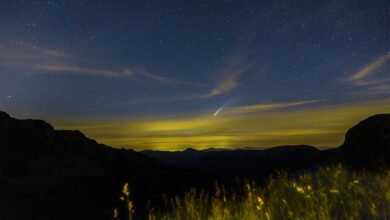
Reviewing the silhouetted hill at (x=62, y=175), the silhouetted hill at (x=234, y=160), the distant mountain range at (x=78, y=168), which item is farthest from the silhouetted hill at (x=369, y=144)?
the silhouetted hill at (x=234, y=160)

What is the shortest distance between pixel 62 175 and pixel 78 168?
1.15m

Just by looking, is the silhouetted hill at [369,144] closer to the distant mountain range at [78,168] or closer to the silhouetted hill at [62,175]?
the distant mountain range at [78,168]

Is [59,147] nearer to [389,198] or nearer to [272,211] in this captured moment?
[272,211]

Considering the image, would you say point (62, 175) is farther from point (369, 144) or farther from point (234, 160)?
point (234, 160)

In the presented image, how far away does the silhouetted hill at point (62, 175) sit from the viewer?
19.7 metres

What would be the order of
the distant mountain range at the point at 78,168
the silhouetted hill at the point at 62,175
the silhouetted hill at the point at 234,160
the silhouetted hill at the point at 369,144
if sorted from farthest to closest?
the silhouetted hill at the point at 234,160
the silhouetted hill at the point at 62,175
the distant mountain range at the point at 78,168
the silhouetted hill at the point at 369,144

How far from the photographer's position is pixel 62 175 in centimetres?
2233

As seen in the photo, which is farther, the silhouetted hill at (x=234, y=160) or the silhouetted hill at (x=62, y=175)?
the silhouetted hill at (x=234, y=160)

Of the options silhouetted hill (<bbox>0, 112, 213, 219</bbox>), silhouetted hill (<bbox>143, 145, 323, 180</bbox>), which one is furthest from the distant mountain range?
silhouetted hill (<bbox>143, 145, 323, 180</bbox>)

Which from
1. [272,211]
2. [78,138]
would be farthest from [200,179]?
[272,211]

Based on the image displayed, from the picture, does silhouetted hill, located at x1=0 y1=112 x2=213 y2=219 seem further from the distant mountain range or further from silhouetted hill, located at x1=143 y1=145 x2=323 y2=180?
silhouetted hill, located at x1=143 y1=145 x2=323 y2=180

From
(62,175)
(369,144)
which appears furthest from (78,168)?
(369,144)

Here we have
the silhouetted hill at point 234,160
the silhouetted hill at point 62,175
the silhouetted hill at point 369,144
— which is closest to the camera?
the silhouetted hill at point 369,144

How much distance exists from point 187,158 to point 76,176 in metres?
119
